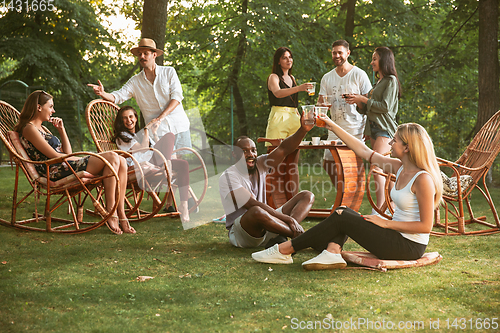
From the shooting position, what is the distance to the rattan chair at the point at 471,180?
416cm

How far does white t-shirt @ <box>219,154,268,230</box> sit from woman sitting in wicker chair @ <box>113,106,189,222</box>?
4.43ft

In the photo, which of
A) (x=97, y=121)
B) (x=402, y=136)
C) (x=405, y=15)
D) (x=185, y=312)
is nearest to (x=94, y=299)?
(x=185, y=312)

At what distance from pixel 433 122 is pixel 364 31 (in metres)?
3.26

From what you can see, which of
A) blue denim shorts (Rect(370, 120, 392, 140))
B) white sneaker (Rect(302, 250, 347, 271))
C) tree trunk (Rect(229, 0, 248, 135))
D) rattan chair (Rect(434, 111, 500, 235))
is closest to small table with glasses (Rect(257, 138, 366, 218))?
blue denim shorts (Rect(370, 120, 392, 140))

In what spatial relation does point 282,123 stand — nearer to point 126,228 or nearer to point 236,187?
point 236,187

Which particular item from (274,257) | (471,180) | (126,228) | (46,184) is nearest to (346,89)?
(471,180)

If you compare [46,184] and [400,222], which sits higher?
[400,222]

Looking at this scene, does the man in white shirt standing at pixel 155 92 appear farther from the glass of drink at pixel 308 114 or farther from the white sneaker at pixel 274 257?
the white sneaker at pixel 274 257

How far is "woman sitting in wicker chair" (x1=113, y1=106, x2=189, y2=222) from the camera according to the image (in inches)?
192

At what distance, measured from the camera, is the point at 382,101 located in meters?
4.47

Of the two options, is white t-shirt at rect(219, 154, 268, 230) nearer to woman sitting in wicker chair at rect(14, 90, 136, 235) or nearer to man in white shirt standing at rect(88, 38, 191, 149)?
woman sitting in wicker chair at rect(14, 90, 136, 235)


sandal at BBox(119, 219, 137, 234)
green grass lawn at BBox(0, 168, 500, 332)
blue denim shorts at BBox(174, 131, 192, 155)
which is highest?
blue denim shorts at BBox(174, 131, 192, 155)

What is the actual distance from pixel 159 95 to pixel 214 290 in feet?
10.7

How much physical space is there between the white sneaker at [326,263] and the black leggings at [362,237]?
11 centimetres
